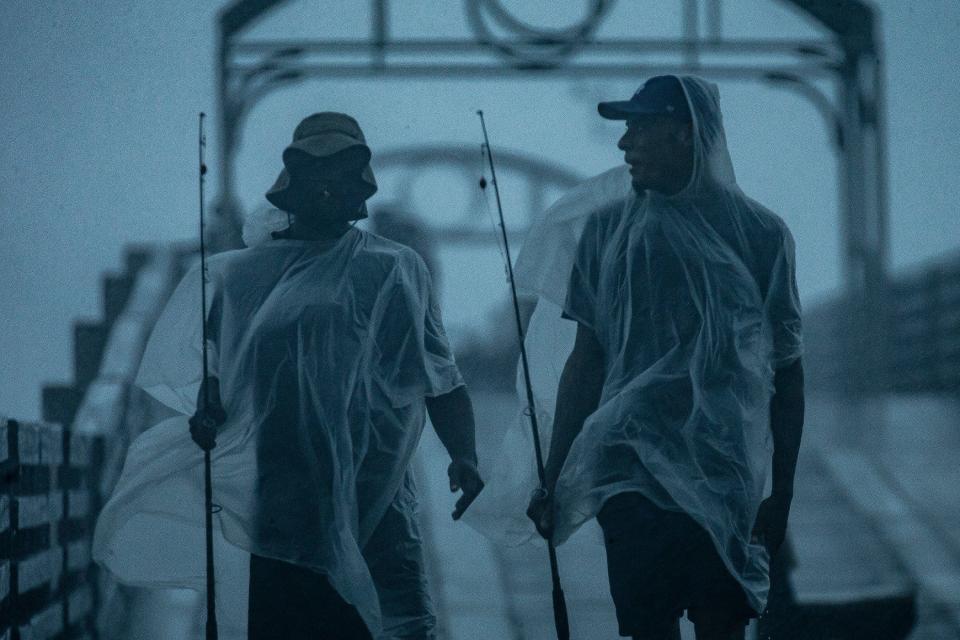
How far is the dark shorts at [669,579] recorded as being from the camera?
3510mm

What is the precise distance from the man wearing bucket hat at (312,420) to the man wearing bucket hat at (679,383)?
41cm

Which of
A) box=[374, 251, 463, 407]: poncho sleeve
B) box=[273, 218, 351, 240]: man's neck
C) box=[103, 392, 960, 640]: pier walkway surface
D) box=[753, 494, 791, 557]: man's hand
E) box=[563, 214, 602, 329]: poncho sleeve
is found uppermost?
box=[273, 218, 351, 240]: man's neck

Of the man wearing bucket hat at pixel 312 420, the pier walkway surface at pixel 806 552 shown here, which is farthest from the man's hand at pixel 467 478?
the pier walkway surface at pixel 806 552

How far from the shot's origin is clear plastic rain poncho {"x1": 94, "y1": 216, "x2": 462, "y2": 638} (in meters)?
3.88

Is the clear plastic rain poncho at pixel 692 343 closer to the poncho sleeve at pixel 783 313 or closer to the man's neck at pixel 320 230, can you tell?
the poncho sleeve at pixel 783 313

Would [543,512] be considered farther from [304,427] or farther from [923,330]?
[923,330]

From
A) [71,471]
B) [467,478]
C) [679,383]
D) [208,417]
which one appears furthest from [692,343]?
[71,471]

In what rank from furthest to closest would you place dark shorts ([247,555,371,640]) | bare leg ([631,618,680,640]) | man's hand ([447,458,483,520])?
1. man's hand ([447,458,483,520])
2. dark shorts ([247,555,371,640])
3. bare leg ([631,618,680,640])

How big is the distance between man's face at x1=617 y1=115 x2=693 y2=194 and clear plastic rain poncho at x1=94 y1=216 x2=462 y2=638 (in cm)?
70

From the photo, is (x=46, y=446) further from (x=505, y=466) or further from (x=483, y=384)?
(x=483, y=384)

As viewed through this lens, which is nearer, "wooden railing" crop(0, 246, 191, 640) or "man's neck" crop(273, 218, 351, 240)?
"man's neck" crop(273, 218, 351, 240)

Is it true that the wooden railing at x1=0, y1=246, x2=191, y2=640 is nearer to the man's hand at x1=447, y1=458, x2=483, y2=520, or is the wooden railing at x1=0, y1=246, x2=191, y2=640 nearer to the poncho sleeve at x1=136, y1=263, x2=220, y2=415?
the poncho sleeve at x1=136, y1=263, x2=220, y2=415

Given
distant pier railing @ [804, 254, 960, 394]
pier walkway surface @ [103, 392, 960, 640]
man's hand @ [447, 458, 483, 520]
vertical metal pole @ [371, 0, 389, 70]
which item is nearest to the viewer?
man's hand @ [447, 458, 483, 520]

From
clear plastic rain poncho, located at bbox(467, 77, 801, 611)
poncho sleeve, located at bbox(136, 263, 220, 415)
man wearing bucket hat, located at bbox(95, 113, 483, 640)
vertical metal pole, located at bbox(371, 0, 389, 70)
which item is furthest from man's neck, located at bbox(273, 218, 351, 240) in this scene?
vertical metal pole, located at bbox(371, 0, 389, 70)
